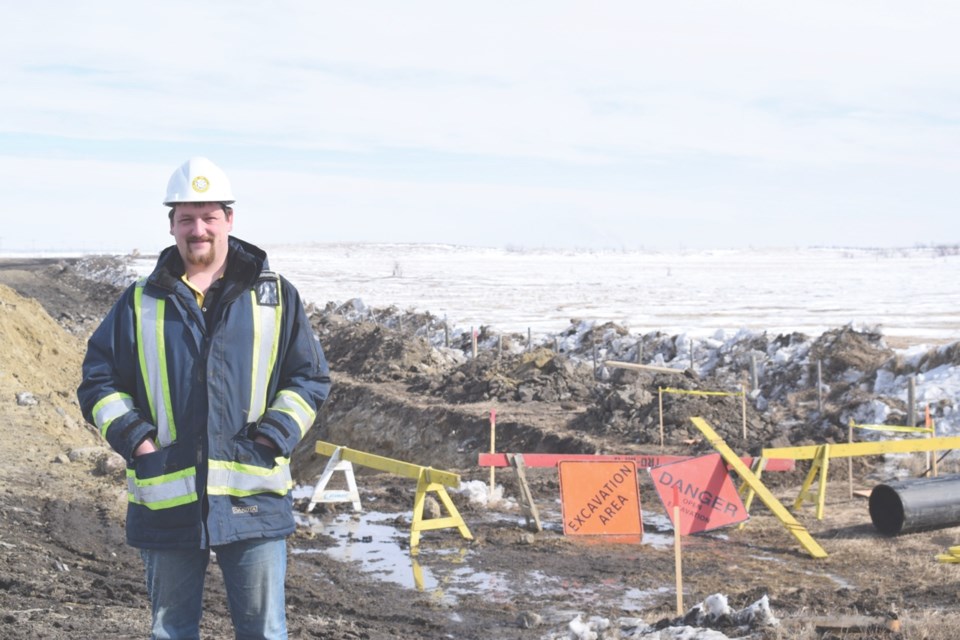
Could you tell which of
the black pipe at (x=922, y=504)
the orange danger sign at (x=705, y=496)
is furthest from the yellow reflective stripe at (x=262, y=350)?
the black pipe at (x=922, y=504)

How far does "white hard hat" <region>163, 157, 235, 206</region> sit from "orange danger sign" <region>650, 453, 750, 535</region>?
23.6 feet

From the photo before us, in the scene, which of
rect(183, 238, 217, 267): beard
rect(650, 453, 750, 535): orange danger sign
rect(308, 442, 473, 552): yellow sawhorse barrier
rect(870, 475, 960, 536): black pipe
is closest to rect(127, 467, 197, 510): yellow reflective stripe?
rect(183, 238, 217, 267): beard

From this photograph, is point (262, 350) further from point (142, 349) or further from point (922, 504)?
point (922, 504)

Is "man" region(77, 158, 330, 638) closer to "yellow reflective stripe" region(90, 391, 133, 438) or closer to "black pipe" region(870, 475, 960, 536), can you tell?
"yellow reflective stripe" region(90, 391, 133, 438)

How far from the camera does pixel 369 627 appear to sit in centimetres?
787

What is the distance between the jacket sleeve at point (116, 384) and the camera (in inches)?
155

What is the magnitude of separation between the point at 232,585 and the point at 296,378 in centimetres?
80

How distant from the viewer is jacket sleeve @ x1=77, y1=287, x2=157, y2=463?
3934 millimetres

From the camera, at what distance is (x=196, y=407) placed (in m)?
3.99

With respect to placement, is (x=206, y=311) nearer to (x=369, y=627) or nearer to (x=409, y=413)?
(x=369, y=627)

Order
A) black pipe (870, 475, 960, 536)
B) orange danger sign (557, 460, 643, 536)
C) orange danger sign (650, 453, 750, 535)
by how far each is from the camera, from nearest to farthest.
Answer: orange danger sign (650, 453, 750, 535)
black pipe (870, 475, 960, 536)
orange danger sign (557, 460, 643, 536)

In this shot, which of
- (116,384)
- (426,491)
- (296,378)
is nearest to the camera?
(116,384)

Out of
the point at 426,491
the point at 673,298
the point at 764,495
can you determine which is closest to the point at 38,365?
the point at 426,491

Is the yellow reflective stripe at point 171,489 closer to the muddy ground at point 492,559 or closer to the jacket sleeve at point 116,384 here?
the jacket sleeve at point 116,384
